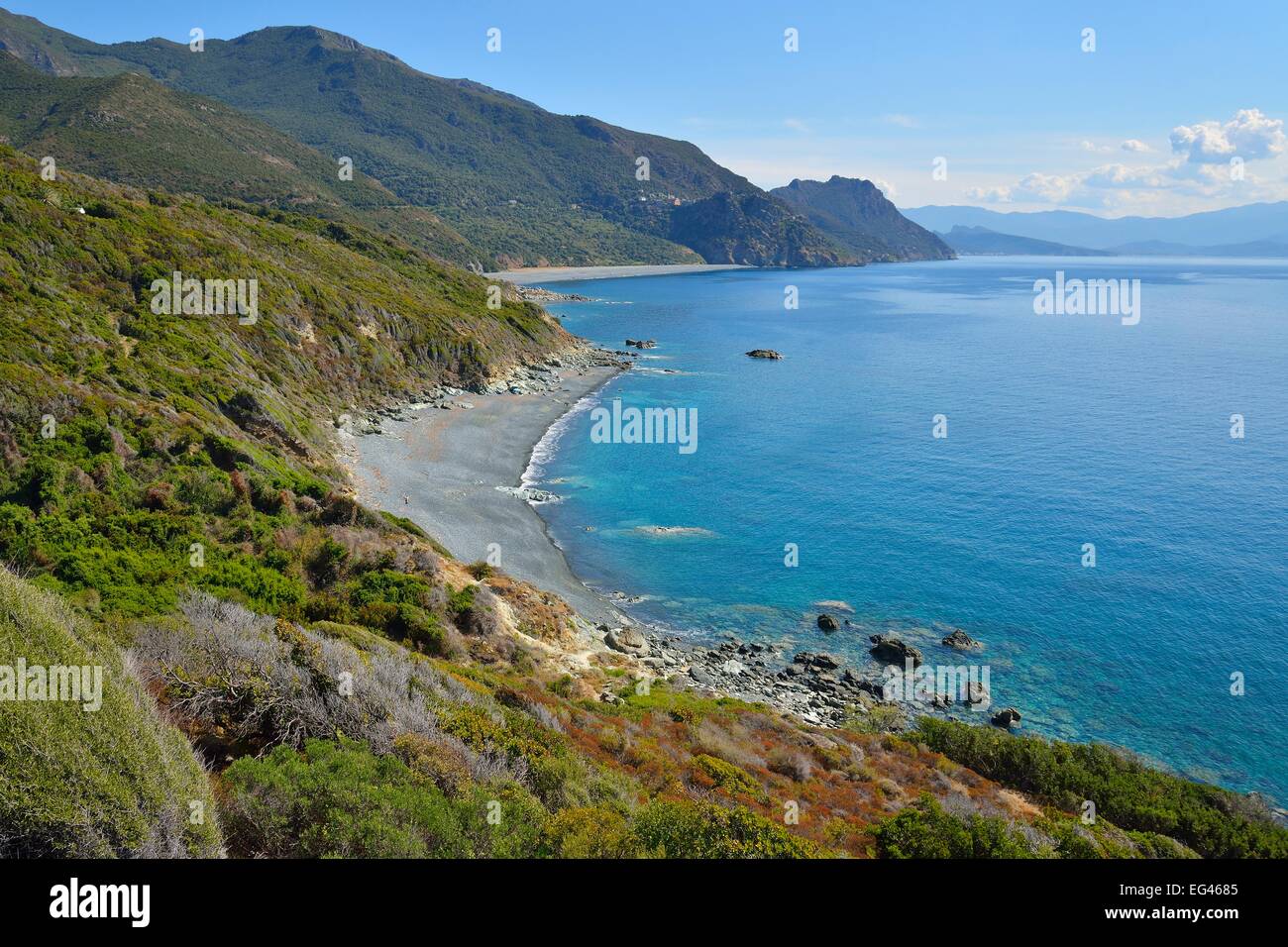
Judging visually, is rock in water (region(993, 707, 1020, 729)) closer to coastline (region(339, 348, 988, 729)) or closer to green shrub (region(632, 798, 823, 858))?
coastline (region(339, 348, 988, 729))

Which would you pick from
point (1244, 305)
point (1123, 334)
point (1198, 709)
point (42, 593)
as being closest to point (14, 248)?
point (42, 593)

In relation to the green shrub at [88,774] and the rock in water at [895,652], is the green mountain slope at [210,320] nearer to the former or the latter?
the green shrub at [88,774]

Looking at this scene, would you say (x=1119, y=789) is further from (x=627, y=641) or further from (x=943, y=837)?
(x=627, y=641)

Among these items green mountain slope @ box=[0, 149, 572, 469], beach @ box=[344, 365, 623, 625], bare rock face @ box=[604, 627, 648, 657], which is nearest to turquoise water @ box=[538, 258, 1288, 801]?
beach @ box=[344, 365, 623, 625]

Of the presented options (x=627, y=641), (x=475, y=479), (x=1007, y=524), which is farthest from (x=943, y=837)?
(x=475, y=479)
